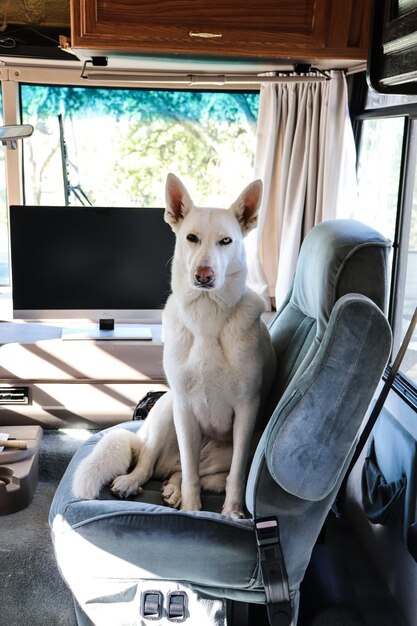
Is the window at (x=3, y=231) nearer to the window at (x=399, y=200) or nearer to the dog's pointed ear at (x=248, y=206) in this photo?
the window at (x=399, y=200)

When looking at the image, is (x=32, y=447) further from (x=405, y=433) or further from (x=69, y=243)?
(x=405, y=433)

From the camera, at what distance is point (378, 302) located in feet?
4.63

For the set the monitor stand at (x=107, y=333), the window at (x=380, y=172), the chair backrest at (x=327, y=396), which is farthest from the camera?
the monitor stand at (x=107, y=333)

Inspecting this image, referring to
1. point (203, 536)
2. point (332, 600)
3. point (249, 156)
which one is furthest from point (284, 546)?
point (249, 156)

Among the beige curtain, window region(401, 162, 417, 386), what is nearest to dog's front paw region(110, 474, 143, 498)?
window region(401, 162, 417, 386)

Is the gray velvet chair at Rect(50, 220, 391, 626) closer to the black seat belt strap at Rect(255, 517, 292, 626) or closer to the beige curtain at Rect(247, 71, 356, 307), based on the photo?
the black seat belt strap at Rect(255, 517, 292, 626)

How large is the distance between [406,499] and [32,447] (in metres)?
1.52

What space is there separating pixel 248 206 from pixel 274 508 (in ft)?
2.74

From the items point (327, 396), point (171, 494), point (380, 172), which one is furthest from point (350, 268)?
point (380, 172)

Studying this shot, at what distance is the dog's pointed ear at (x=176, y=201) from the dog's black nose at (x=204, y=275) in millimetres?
251

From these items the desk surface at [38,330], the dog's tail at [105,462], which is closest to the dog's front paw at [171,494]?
the dog's tail at [105,462]

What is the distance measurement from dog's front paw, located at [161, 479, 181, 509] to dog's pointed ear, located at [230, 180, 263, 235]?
0.76 meters

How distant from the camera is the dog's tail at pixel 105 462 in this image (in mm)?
1644

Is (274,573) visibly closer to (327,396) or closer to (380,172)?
(327,396)
